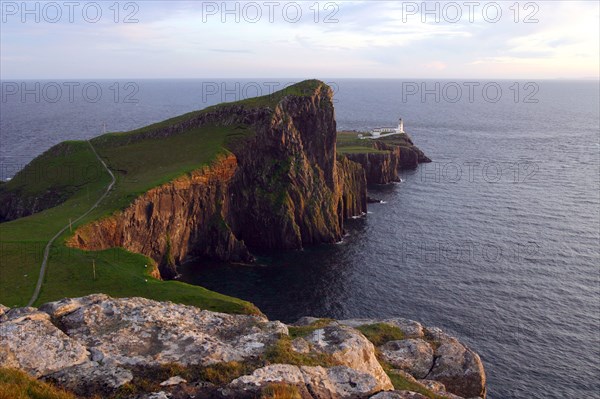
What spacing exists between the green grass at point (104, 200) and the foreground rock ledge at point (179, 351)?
A: 2444 cm

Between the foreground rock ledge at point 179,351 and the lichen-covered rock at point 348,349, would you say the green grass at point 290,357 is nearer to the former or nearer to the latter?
the foreground rock ledge at point 179,351

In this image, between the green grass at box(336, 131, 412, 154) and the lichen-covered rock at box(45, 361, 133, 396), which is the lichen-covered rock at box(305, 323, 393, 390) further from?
the green grass at box(336, 131, 412, 154)

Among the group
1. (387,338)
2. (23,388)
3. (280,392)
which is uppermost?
(23,388)

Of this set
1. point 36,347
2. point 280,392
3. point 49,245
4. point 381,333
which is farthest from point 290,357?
point 49,245

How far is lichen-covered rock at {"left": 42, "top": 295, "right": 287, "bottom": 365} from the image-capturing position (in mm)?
19688

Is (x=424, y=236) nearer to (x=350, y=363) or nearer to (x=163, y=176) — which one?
(x=163, y=176)

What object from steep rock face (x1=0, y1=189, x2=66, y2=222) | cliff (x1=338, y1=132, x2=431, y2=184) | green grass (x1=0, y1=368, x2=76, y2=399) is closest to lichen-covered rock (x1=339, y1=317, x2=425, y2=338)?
green grass (x1=0, y1=368, x2=76, y2=399)

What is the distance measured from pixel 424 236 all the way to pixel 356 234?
14.1 m

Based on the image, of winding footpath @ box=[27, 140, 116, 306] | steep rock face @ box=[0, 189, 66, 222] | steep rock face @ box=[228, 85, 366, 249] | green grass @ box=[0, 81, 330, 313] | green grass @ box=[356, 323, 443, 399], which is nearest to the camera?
green grass @ box=[356, 323, 443, 399]

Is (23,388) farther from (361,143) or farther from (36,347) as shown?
(361,143)

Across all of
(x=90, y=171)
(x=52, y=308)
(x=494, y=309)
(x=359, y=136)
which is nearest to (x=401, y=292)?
(x=494, y=309)

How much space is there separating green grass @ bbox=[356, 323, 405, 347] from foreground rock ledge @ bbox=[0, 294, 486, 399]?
16.3 ft

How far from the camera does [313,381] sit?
1884cm

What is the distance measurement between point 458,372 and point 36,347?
955 inches
